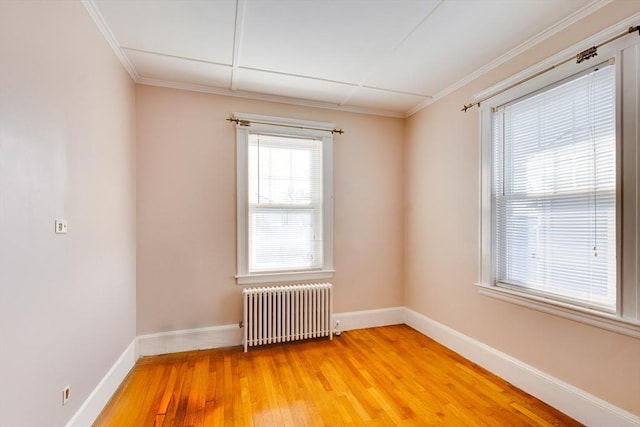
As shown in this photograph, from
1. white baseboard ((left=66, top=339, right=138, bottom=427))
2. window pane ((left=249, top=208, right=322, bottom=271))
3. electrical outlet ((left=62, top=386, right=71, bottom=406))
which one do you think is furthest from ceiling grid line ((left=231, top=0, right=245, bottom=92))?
white baseboard ((left=66, top=339, right=138, bottom=427))

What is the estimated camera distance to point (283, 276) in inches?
124

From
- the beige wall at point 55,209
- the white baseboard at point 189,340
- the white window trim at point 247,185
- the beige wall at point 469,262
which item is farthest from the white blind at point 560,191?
the beige wall at point 55,209

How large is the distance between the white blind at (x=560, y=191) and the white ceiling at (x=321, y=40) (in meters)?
0.53

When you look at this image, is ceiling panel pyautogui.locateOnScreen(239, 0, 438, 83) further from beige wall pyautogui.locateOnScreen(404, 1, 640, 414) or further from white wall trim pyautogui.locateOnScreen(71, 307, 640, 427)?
white wall trim pyautogui.locateOnScreen(71, 307, 640, 427)

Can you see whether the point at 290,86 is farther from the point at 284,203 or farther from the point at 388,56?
the point at 284,203

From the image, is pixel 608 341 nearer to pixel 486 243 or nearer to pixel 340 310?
pixel 486 243

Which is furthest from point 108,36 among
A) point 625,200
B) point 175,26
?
point 625,200

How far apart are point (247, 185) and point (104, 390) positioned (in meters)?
2.01

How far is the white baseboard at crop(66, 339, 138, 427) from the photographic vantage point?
67.0 inches

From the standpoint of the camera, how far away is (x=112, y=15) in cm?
189

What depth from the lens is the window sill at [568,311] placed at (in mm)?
1643

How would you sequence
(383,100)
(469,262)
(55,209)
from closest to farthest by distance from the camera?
(55,209), (469,262), (383,100)

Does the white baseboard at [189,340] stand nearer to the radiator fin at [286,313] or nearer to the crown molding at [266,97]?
the radiator fin at [286,313]

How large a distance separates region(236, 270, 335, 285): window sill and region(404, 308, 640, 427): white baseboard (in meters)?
1.39
